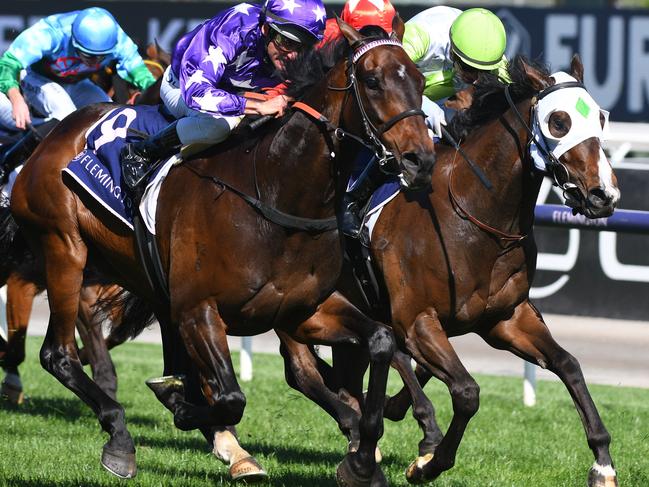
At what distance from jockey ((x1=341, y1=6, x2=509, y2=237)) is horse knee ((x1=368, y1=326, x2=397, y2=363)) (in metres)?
0.66

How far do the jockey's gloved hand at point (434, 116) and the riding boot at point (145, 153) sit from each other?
1.15m

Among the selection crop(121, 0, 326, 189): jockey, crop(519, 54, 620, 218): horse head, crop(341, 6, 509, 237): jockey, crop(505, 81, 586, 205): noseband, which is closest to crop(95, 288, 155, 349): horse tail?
crop(121, 0, 326, 189): jockey

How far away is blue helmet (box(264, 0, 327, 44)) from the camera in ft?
15.4

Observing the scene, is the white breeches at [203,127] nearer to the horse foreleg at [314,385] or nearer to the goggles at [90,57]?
the horse foreleg at [314,385]

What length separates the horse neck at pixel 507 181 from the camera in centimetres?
531

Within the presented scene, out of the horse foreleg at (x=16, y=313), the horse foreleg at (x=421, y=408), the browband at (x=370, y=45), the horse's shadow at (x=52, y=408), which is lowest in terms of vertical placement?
the horse's shadow at (x=52, y=408)

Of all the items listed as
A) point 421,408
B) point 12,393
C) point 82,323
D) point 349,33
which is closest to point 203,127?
point 349,33

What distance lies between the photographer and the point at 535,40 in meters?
13.1

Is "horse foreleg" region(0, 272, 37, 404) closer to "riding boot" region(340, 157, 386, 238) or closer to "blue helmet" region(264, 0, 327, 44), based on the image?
"riding boot" region(340, 157, 386, 238)

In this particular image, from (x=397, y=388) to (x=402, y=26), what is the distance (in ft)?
13.1

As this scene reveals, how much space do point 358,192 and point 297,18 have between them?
1.06 m

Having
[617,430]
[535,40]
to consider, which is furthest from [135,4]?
[617,430]

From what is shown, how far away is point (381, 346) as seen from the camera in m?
4.71

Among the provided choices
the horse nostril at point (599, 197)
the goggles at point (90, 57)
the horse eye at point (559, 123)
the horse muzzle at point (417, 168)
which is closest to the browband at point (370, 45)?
the horse muzzle at point (417, 168)
